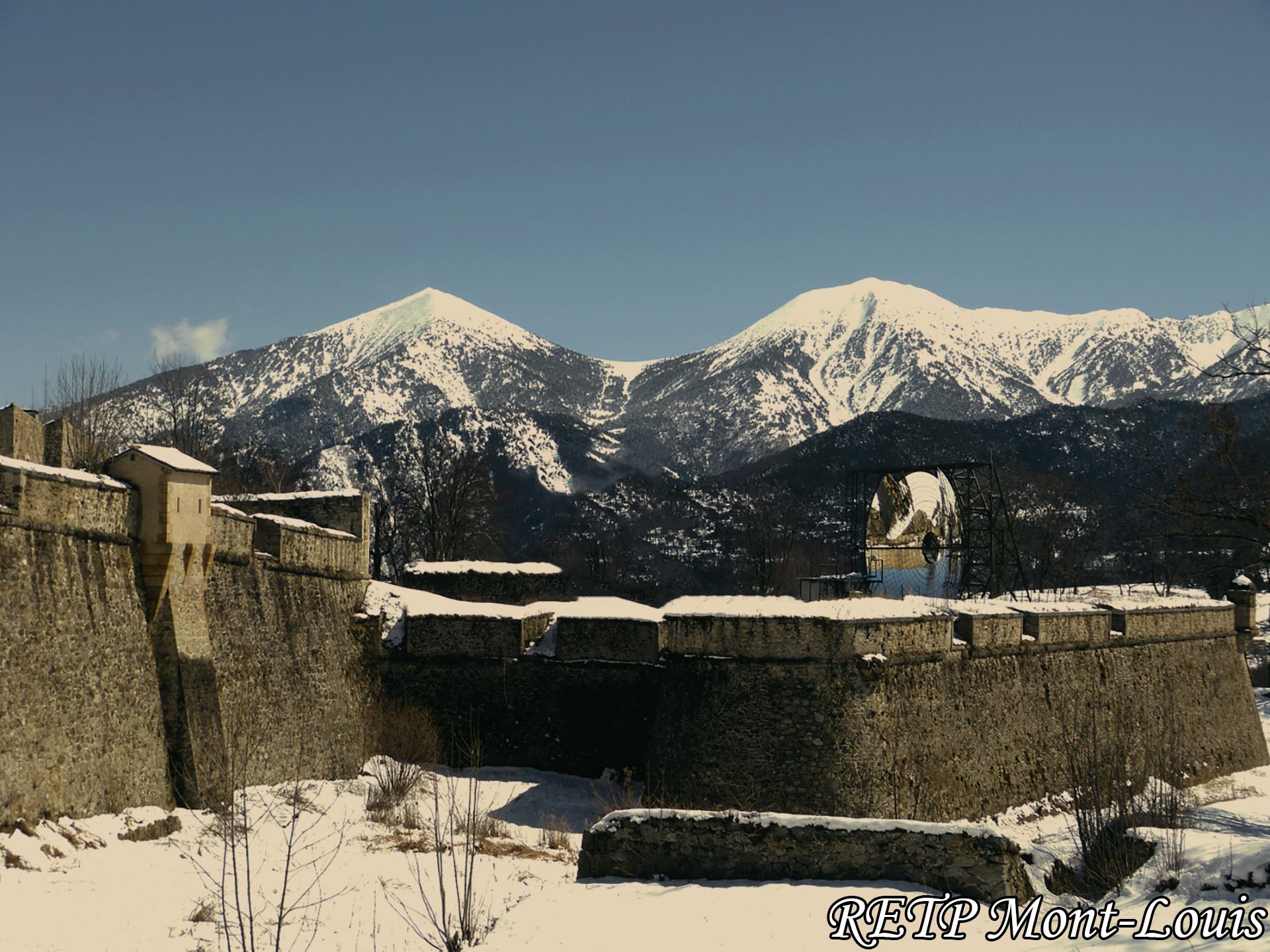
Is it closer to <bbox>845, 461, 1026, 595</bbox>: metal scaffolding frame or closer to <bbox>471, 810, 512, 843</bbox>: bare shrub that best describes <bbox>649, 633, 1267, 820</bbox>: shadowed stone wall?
<bbox>471, 810, 512, 843</bbox>: bare shrub

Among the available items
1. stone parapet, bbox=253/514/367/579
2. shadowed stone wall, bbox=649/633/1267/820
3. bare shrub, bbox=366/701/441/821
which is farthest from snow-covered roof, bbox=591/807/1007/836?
stone parapet, bbox=253/514/367/579

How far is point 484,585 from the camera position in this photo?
30812mm

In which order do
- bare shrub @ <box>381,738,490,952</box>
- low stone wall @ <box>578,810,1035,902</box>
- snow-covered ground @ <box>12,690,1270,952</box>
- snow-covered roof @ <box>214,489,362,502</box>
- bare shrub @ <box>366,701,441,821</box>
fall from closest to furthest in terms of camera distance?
bare shrub @ <box>381,738,490,952</box>, snow-covered ground @ <box>12,690,1270,952</box>, low stone wall @ <box>578,810,1035,902</box>, bare shrub @ <box>366,701,441,821</box>, snow-covered roof @ <box>214,489,362,502</box>

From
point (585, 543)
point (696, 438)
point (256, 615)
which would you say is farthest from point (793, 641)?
point (696, 438)

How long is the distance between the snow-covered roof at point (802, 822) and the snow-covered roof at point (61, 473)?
8566mm

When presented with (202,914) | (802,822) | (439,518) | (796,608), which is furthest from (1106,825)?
(439,518)

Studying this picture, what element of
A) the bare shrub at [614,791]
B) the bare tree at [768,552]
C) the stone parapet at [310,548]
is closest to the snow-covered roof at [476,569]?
the stone parapet at [310,548]

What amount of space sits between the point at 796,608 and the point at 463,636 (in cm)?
855

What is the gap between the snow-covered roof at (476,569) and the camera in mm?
30766

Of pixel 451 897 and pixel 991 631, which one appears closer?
pixel 451 897

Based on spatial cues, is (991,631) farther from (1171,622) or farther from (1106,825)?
(1171,622)

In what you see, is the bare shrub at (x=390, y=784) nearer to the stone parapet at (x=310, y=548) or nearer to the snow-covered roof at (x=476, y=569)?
the stone parapet at (x=310, y=548)

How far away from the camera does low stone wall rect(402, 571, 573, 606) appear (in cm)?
3058

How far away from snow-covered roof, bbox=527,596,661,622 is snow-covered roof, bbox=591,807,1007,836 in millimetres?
11816
